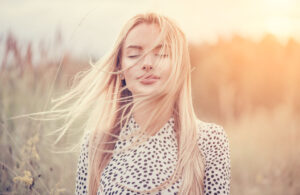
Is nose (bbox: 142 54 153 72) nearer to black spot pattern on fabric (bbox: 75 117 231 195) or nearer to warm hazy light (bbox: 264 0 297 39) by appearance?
black spot pattern on fabric (bbox: 75 117 231 195)

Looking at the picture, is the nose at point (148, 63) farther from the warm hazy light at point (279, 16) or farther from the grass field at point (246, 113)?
the warm hazy light at point (279, 16)

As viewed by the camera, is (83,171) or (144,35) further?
(83,171)

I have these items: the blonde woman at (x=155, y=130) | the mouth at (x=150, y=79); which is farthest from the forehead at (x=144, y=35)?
the mouth at (x=150, y=79)

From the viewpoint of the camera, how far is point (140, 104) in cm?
143

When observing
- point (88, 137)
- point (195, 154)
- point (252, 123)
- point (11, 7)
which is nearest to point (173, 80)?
point (195, 154)

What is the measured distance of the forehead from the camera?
1390 mm

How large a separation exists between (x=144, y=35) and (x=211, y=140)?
0.45 m

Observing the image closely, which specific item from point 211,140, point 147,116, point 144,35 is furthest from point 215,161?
point 144,35

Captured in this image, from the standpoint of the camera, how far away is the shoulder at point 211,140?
1.38m

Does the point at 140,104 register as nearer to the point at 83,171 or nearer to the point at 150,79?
the point at 150,79

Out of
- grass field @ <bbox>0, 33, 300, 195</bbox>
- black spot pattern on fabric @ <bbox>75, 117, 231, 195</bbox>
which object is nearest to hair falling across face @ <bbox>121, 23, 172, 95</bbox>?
black spot pattern on fabric @ <bbox>75, 117, 231, 195</bbox>

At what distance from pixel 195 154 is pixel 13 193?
926mm

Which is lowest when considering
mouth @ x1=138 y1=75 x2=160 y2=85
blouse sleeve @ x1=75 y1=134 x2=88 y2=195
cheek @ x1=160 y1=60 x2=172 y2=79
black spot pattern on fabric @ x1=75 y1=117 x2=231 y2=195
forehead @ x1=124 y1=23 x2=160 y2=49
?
blouse sleeve @ x1=75 y1=134 x2=88 y2=195

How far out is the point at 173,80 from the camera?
1.39 meters
